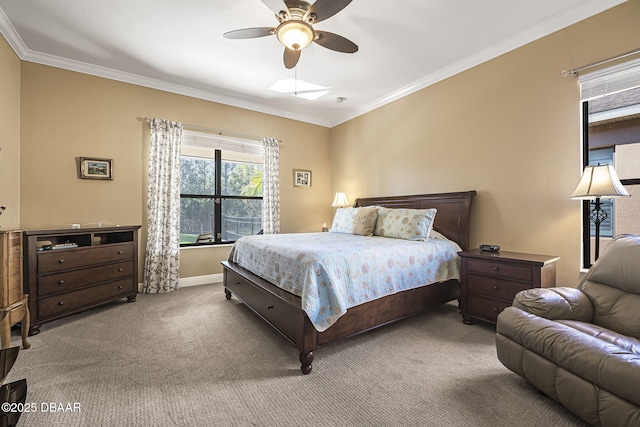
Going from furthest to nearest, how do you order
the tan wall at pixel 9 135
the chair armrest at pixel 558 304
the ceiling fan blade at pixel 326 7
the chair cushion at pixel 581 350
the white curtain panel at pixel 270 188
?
the white curtain panel at pixel 270 188 → the tan wall at pixel 9 135 → the ceiling fan blade at pixel 326 7 → the chair armrest at pixel 558 304 → the chair cushion at pixel 581 350

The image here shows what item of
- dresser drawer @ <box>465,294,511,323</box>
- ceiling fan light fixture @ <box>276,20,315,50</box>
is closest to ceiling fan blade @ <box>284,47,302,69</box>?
ceiling fan light fixture @ <box>276,20,315,50</box>

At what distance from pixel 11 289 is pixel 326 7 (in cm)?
331

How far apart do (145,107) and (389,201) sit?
12.5ft

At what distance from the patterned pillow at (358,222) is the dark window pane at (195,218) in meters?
2.08

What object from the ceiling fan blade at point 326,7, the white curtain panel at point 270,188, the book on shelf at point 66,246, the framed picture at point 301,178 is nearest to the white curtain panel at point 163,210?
the book on shelf at point 66,246

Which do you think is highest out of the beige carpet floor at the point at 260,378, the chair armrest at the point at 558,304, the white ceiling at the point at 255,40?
the white ceiling at the point at 255,40

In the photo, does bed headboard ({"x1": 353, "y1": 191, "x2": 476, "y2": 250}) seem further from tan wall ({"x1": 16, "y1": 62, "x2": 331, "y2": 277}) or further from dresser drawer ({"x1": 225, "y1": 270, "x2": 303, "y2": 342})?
tan wall ({"x1": 16, "y1": 62, "x2": 331, "y2": 277})

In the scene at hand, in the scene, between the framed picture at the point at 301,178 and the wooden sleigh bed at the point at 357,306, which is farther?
the framed picture at the point at 301,178

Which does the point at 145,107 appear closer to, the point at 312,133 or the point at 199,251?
the point at 199,251

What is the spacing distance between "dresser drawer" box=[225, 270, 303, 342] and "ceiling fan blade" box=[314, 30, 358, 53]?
224cm

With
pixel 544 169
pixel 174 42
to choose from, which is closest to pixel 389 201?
pixel 544 169

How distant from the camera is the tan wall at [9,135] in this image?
2717mm

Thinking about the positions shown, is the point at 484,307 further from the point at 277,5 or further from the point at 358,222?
the point at 277,5

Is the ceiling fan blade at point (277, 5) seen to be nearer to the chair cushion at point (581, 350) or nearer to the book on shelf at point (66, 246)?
the chair cushion at point (581, 350)
